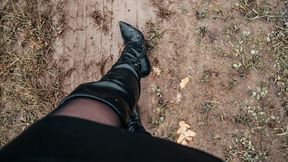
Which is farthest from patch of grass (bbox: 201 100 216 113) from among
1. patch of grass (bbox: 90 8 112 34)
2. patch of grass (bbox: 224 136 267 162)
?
patch of grass (bbox: 90 8 112 34)

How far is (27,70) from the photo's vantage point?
10.9ft

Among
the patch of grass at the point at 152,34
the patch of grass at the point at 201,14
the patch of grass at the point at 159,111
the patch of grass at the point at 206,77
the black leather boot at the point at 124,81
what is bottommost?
the patch of grass at the point at 159,111

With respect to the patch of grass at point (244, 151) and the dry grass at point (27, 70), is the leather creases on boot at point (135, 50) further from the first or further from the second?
the patch of grass at point (244, 151)

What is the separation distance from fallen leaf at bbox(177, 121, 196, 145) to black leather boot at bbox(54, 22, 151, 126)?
0.48 meters

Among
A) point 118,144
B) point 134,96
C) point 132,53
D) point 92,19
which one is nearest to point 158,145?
point 118,144

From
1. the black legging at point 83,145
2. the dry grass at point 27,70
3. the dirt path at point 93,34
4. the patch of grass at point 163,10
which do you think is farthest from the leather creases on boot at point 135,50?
the black legging at point 83,145

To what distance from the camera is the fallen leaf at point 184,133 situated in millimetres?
3104

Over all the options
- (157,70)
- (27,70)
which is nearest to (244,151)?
(157,70)

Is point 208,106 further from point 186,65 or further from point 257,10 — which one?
point 257,10

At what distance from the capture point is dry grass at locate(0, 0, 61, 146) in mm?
3305

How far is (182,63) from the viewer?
315 cm

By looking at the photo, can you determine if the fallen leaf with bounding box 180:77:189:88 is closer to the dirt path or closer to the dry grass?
the dirt path

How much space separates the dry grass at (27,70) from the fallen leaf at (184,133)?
3.26 ft

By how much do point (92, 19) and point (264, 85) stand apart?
140 centimetres
